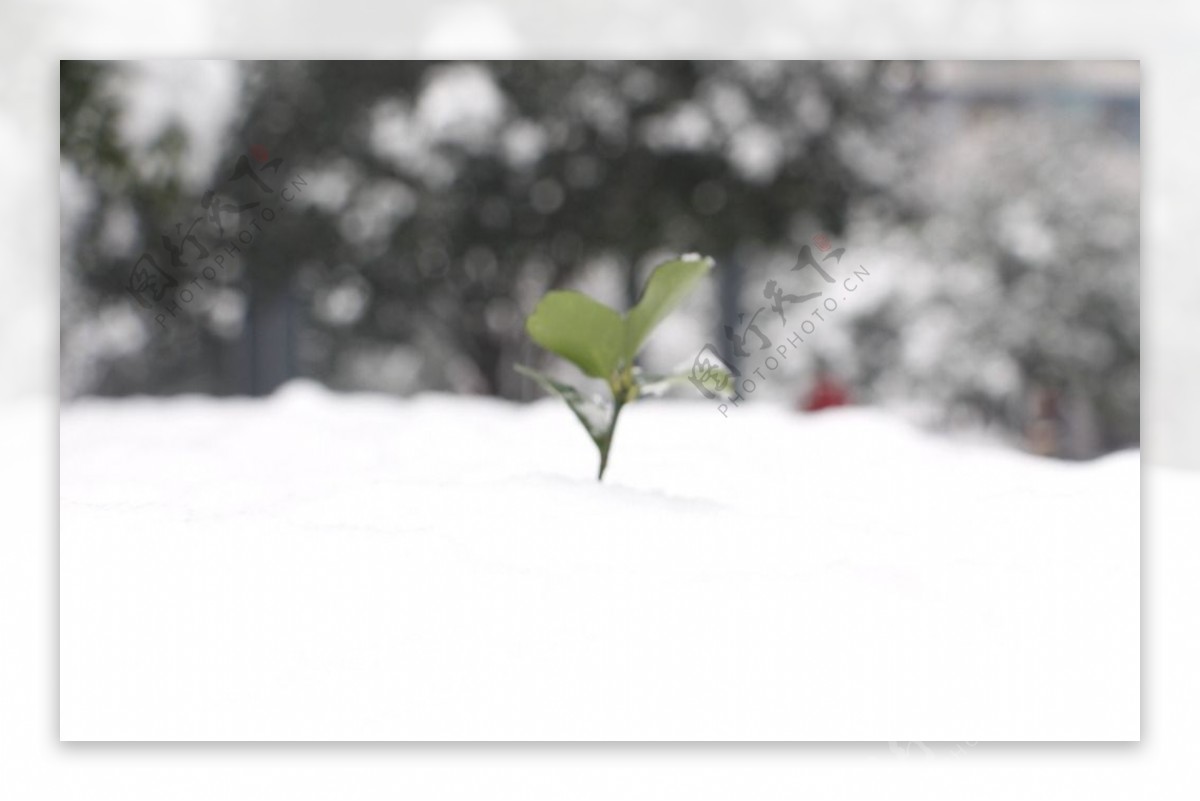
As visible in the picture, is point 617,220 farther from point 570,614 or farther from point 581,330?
point 570,614

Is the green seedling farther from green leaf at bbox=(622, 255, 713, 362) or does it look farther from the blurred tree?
the blurred tree

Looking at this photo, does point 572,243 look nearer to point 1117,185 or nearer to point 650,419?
point 650,419

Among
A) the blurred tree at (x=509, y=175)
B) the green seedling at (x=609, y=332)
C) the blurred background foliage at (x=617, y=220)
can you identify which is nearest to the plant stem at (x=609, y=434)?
the green seedling at (x=609, y=332)

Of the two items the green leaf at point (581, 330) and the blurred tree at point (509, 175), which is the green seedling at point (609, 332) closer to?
the green leaf at point (581, 330)

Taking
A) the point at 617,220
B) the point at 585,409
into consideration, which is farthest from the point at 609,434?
the point at 617,220

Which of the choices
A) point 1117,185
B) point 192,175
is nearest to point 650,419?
point 192,175

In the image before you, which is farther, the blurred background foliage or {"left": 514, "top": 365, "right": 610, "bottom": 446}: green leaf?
the blurred background foliage

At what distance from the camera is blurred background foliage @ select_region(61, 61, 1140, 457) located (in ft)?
7.32

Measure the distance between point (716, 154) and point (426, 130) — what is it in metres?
0.60

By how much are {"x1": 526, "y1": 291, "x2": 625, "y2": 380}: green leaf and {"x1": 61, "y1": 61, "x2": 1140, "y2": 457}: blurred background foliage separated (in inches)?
49.1

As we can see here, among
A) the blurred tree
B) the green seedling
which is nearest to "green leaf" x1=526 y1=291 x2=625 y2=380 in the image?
the green seedling

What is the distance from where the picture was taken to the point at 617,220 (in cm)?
234

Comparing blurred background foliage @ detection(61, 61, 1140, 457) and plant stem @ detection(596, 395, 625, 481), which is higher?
blurred background foliage @ detection(61, 61, 1140, 457)

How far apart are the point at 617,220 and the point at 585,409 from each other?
1552mm
